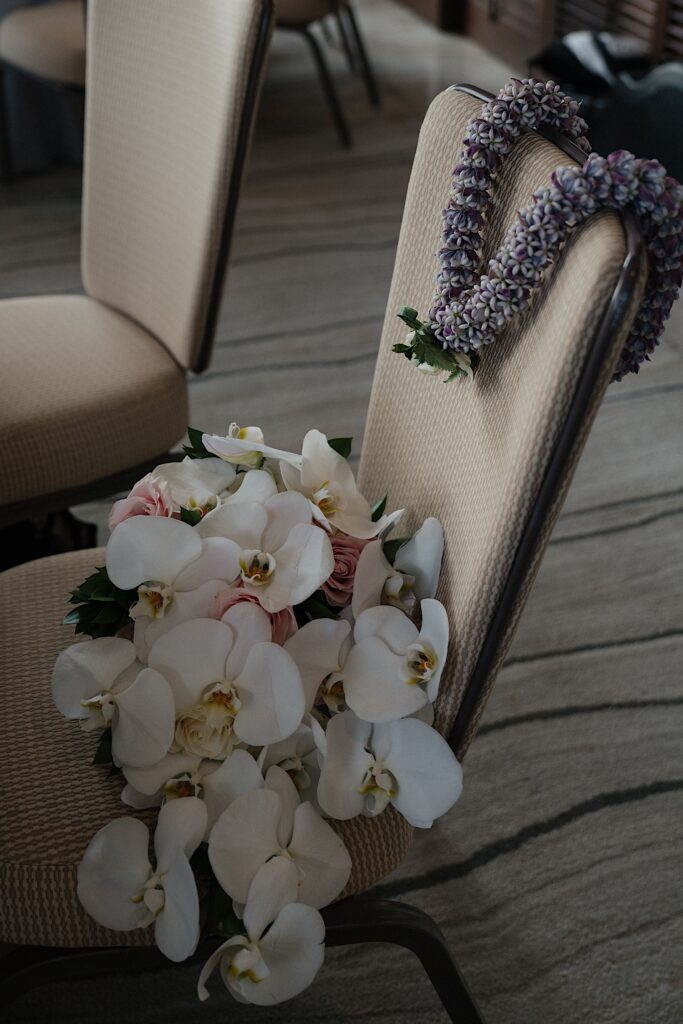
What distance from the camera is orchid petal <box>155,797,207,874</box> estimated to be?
75 cm

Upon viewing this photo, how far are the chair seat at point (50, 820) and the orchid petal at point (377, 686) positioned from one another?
13 cm

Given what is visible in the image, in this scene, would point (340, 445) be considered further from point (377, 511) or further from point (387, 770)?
point (387, 770)

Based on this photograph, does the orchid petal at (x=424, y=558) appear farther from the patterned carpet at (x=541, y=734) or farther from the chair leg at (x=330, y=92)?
the chair leg at (x=330, y=92)

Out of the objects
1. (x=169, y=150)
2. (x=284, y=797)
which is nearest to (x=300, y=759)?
(x=284, y=797)

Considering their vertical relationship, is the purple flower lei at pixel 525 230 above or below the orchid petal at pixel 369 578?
above

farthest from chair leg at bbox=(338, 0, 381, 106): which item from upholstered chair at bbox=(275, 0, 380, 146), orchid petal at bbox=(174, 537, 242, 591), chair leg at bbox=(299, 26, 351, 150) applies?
orchid petal at bbox=(174, 537, 242, 591)

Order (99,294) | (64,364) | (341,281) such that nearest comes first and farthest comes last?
(64,364) → (99,294) → (341,281)

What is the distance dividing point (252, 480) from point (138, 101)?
77 centimetres

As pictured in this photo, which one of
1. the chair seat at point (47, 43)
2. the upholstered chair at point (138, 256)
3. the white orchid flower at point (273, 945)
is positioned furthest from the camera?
the chair seat at point (47, 43)

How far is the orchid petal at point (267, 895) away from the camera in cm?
72

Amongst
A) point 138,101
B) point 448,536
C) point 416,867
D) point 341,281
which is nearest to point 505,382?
point 448,536

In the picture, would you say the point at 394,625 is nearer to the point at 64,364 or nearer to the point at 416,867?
the point at 416,867

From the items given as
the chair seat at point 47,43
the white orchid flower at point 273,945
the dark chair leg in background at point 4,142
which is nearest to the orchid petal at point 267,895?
the white orchid flower at point 273,945

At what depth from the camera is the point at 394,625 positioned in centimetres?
78
